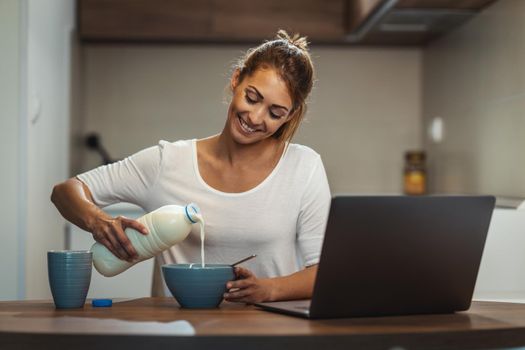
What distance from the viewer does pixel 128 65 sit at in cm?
393

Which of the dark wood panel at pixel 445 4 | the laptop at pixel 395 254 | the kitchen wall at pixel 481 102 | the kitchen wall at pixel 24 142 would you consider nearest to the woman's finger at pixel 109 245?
the laptop at pixel 395 254

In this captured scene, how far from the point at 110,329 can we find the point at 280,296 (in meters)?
0.50

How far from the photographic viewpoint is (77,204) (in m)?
1.77

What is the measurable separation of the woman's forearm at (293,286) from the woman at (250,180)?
157 mm

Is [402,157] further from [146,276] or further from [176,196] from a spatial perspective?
[176,196]

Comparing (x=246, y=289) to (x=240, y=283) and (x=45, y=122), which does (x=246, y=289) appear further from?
(x=45, y=122)

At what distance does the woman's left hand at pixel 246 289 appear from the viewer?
1524 mm

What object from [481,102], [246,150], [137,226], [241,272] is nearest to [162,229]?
[137,226]

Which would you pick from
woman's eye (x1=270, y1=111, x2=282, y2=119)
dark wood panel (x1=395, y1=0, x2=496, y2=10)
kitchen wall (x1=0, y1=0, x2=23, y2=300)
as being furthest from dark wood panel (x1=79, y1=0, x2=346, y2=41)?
woman's eye (x1=270, y1=111, x2=282, y2=119)

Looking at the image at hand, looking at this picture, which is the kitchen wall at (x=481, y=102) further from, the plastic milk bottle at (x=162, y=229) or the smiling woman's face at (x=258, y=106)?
the plastic milk bottle at (x=162, y=229)

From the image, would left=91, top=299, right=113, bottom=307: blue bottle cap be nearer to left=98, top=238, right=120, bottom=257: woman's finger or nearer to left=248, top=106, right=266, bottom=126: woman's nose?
left=98, top=238, right=120, bottom=257: woman's finger

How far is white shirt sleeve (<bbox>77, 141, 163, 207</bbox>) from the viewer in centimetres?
197

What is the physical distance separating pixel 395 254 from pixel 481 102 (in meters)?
1.93

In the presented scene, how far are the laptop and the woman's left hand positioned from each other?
0.14 m
